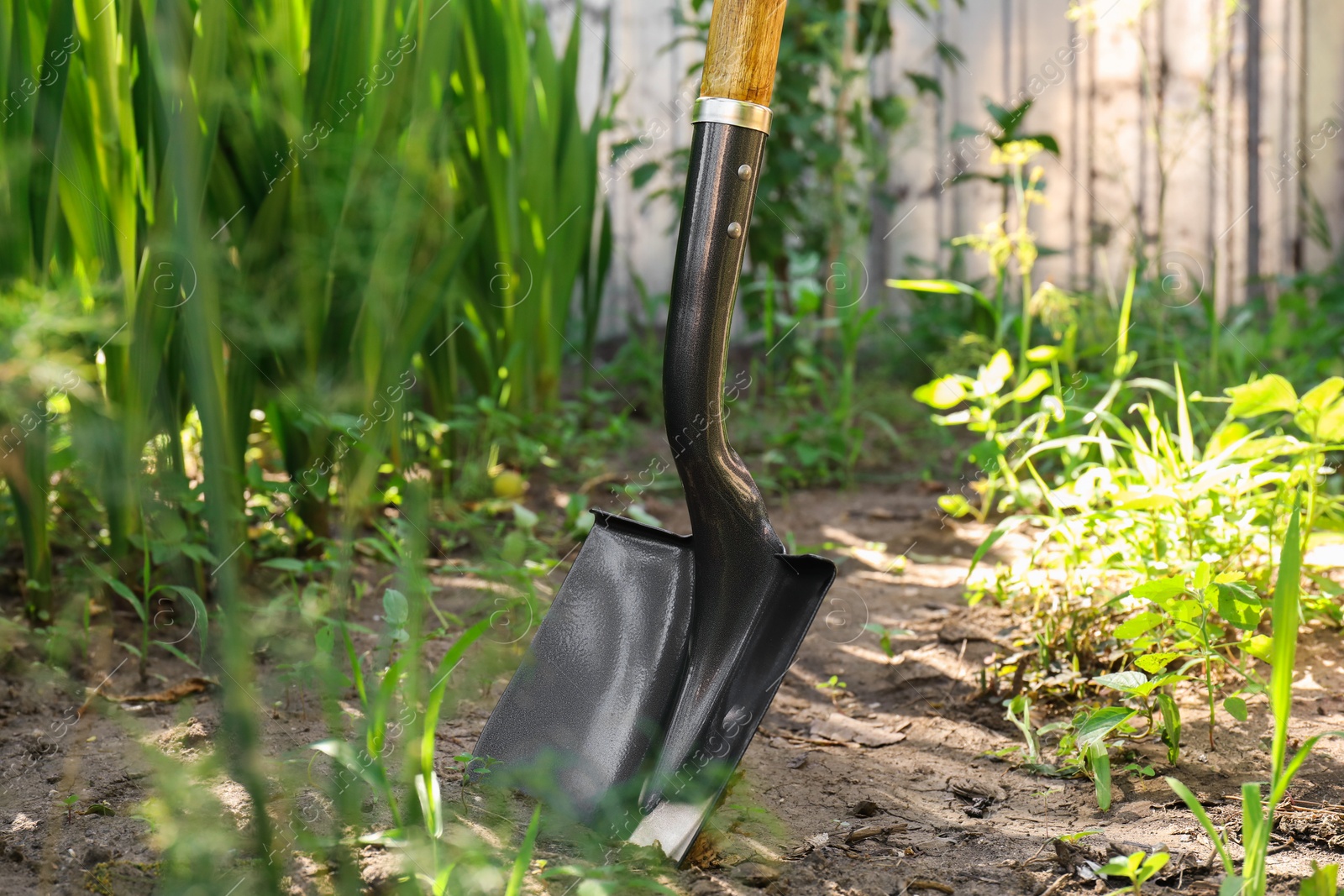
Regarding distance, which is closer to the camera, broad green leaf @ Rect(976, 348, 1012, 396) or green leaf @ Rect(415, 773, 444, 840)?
green leaf @ Rect(415, 773, 444, 840)

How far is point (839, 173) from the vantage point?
2594mm

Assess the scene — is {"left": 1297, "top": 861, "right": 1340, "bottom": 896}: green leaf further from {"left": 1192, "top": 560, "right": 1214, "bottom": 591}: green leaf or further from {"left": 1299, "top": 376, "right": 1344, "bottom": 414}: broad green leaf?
{"left": 1299, "top": 376, "right": 1344, "bottom": 414}: broad green leaf

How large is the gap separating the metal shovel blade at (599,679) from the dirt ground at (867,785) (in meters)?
0.09

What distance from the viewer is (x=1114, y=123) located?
324 centimetres

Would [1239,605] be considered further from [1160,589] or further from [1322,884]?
[1322,884]

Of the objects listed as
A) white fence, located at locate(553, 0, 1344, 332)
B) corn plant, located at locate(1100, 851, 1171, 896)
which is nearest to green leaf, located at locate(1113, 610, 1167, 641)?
corn plant, located at locate(1100, 851, 1171, 896)

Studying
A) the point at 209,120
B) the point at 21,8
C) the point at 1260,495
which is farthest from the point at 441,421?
the point at 1260,495

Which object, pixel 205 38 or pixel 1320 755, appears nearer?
pixel 1320 755

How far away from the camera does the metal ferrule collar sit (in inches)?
39.5

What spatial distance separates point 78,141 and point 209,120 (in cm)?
16

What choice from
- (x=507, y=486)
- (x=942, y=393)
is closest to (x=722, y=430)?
(x=942, y=393)

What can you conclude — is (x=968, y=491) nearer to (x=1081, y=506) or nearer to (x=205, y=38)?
(x=1081, y=506)

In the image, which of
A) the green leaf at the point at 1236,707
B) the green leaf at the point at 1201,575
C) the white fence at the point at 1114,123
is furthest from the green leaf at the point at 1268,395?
the white fence at the point at 1114,123

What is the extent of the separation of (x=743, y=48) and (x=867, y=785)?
771 millimetres
